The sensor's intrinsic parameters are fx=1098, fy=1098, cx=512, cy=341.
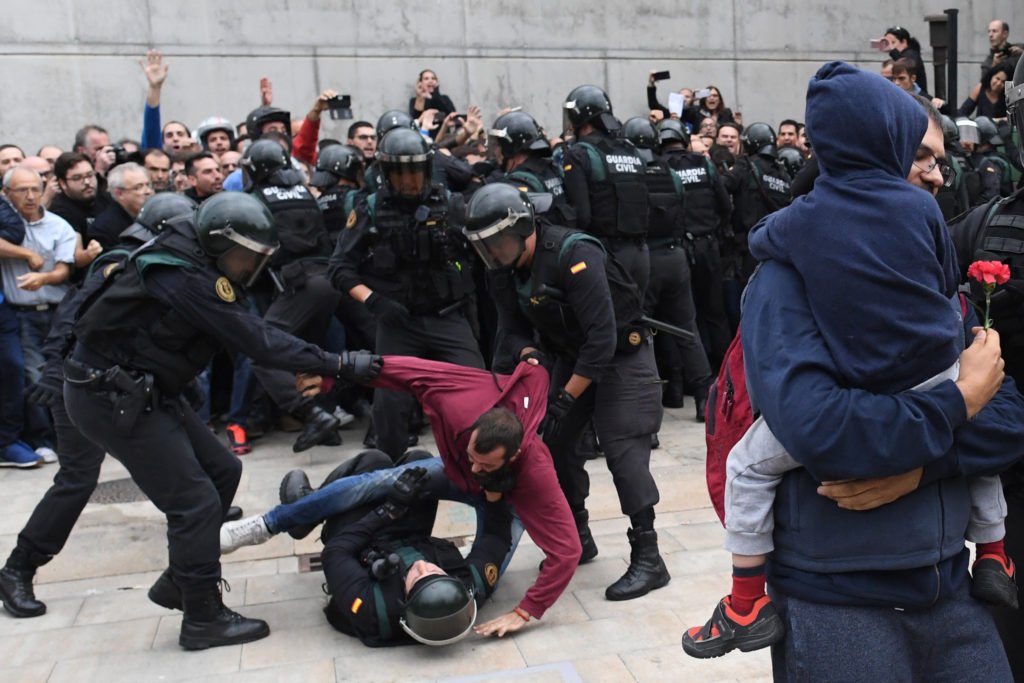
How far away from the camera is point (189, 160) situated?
7992 mm

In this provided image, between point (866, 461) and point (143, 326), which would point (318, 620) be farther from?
point (866, 461)

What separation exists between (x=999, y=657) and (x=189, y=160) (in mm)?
6990

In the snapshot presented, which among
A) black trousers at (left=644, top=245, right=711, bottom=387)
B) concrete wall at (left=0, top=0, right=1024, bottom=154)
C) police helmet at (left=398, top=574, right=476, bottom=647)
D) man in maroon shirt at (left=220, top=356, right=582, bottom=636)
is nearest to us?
police helmet at (left=398, top=574, right=476, bottom=647)

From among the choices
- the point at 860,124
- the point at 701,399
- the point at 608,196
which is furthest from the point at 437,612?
the point at 701,399

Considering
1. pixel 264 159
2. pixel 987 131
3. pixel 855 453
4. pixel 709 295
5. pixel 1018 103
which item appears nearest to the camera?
pixel 855 453

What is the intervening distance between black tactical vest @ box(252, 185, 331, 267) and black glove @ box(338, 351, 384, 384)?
3.49 metres

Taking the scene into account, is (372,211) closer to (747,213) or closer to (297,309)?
(297,309)

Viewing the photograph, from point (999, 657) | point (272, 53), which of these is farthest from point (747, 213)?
point (999, 657)

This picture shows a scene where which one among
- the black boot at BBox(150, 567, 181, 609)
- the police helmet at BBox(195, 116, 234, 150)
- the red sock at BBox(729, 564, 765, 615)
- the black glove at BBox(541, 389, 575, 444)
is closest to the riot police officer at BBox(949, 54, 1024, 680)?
the red sock at BBox(729, 564, 765, 615)

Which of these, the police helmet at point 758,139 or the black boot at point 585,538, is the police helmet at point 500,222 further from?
the police helmet at point 758,139

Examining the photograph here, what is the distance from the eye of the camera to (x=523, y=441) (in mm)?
4406

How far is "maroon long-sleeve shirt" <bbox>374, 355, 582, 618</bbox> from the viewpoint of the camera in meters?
Result: 4.44

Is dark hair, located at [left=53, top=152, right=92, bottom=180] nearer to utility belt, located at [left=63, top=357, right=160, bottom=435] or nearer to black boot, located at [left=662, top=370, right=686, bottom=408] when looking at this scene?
utility belt, located at [left=63, top=357, right=160, bottom=435]

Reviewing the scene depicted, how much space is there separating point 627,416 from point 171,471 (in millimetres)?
1967
